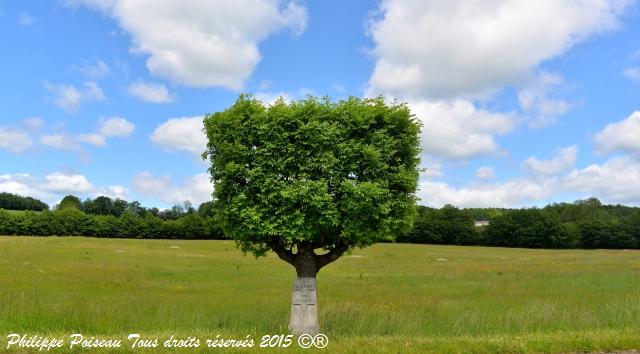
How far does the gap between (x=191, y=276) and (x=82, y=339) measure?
78.4 ft

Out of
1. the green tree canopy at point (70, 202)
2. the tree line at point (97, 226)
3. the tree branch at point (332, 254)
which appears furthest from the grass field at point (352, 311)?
the green tree canopy at point (70, 202)

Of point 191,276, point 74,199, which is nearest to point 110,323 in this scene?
point 191,276

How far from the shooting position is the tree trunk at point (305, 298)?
12273 mm

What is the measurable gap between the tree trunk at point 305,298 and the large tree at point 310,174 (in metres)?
0.02

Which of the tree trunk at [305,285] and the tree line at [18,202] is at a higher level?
the tree line at [18,202]

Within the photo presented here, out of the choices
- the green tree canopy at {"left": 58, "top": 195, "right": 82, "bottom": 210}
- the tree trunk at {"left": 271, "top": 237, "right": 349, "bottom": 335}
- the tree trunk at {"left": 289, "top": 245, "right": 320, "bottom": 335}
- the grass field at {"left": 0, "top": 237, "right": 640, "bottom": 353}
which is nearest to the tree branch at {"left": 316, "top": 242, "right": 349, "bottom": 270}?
the tree trunk at {"left": 271, "top": 237, "right": 349, "bottom": 335}

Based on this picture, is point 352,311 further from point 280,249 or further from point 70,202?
point 70,202

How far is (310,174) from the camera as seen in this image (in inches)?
466

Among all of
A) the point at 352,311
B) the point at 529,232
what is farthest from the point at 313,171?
the point at 529,232

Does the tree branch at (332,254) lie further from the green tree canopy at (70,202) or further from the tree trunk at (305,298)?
the green tree canopy at (70,202)

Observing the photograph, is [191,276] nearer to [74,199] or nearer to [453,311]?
[453,311]

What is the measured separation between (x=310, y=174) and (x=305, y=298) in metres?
3.07

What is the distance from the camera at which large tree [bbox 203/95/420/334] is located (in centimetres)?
1159

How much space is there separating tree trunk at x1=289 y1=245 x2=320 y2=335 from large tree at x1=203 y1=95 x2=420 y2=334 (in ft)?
0.08
